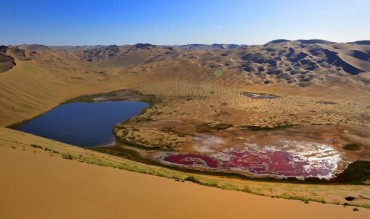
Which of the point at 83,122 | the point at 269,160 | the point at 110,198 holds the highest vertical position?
the point at 110,198

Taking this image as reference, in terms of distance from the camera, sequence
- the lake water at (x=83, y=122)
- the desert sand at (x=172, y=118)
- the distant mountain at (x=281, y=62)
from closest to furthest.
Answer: the desert sand at (x=172, y=118)
the lake water at (x=83, y=122)
the distant mountain at (x=281, y=62)

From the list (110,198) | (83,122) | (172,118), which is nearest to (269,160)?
(172,118)

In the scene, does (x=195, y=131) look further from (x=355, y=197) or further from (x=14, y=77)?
(x=14, y=77)

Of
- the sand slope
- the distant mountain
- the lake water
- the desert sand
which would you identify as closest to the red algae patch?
the desert sand

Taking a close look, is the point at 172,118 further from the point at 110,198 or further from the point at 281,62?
the point at 281,62

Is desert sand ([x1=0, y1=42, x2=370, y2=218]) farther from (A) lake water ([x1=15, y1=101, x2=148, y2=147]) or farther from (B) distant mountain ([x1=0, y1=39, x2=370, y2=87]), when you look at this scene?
(A) lake water ([x1=15, y1=101, x2=148, y2=147])

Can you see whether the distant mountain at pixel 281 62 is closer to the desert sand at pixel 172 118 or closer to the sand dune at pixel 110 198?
the desert sand at pixel 172 118

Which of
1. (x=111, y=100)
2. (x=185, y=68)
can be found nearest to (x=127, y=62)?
(x=185, y=68)

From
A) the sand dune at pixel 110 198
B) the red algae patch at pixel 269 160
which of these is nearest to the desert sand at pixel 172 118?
the sand dune at pixel 110 198
